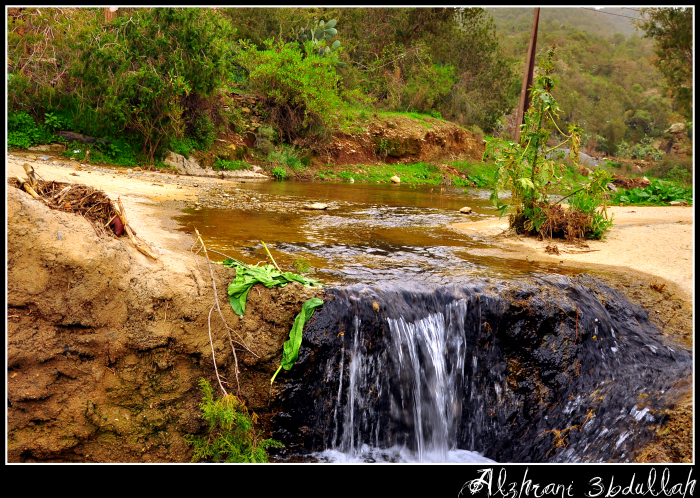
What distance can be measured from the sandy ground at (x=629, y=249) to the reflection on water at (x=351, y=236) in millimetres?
468

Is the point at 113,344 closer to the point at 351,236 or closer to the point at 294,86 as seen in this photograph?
the point at 351,236

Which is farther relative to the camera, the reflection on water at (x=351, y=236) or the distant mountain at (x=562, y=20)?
the distant mountain at (x=562, y=20)

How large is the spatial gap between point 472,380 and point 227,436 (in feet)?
6.90

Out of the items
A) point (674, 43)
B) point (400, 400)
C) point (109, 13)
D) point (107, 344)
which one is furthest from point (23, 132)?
point (674, 43)

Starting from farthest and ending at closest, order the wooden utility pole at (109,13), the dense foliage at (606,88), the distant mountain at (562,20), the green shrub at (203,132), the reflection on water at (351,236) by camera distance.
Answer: the distant mountain at (562,20) < the dense foliage at (606,88) < the green shrub at (203,132) < the wooden utility pole at (109,13) < the reflection on water at (351,236)

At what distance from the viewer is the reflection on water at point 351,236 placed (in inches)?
211

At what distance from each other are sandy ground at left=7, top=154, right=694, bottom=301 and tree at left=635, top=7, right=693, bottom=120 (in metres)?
15.5

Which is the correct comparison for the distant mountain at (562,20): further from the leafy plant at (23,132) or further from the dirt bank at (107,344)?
the dirt bank at (107,344)

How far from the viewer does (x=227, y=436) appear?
150 inches

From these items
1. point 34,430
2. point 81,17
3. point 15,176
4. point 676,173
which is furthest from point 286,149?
point 676,173

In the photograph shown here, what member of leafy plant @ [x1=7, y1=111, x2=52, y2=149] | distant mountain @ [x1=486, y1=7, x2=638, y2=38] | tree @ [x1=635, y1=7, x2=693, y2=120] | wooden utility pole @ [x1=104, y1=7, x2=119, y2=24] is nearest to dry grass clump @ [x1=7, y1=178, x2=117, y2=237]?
leafy plant @ [x1=7, y1=111, x2=52, y2=149]

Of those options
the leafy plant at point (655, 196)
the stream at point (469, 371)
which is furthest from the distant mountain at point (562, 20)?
the stream at point (469, 371)

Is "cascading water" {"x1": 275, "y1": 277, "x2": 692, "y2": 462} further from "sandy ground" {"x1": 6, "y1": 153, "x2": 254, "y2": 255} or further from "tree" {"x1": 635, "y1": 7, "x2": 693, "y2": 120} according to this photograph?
"tree" {"x1": 635, "y1": 7, "x2": 693, "y2": 120}

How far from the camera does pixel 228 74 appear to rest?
1531 cm
